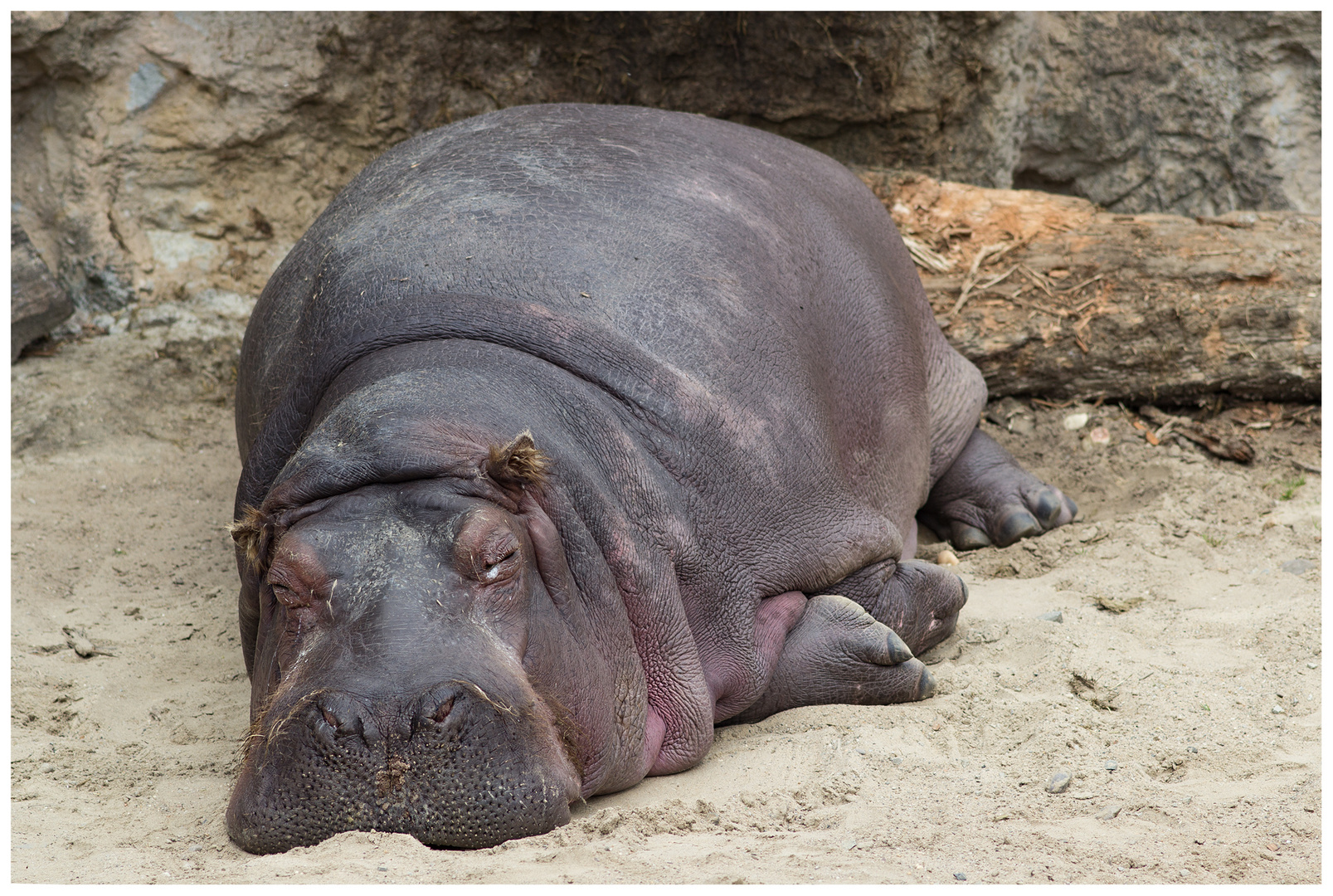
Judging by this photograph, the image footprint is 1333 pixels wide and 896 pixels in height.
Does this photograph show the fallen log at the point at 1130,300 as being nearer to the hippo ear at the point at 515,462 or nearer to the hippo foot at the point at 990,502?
the hippo foot at the point at 990,502

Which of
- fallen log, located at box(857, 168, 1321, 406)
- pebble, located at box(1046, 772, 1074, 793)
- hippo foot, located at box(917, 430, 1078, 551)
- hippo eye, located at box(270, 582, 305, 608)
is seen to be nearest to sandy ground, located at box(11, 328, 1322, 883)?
pebble, located at box(1046, 772, 1074, 793)

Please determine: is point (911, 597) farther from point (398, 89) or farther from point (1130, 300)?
point (398, 89)

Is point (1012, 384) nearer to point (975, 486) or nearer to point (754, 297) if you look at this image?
point (975, 486)

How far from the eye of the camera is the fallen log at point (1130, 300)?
5.36 metres

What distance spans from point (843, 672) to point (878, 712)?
171 millimetres

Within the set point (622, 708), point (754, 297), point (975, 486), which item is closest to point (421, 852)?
point (622, 708)

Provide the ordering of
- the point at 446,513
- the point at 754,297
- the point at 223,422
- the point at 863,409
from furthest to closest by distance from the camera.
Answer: the point at 223,422
the point at 863,409
the point at 754,297
the point at 446,513

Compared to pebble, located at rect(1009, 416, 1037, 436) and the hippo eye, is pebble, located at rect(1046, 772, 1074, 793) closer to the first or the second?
the hippo eye

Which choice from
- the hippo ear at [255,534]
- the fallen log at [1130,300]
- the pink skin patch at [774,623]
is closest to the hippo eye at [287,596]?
the hippo ear at [255,534]

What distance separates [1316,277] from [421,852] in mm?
4510

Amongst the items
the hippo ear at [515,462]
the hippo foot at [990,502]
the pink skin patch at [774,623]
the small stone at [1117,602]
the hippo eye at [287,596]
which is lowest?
the hippo foot at [990,502]

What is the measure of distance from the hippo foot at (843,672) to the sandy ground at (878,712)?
8cm

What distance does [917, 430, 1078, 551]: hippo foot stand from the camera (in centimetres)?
499

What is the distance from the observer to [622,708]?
3.05 metres
